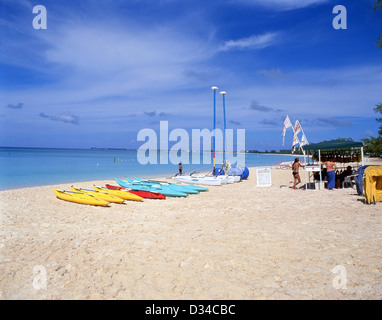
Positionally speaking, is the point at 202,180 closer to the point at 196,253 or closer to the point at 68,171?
the point at 196,253

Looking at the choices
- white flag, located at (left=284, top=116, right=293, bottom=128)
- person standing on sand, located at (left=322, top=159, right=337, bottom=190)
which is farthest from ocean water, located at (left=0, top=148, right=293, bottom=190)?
person standing on sand, located at (left=322, top=159, right=337, bottom=190)

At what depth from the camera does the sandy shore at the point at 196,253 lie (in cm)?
372

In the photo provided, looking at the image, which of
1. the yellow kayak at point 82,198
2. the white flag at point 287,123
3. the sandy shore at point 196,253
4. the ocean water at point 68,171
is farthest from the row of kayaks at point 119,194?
the ocean water at point 68,171

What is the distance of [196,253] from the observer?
5.04 metres

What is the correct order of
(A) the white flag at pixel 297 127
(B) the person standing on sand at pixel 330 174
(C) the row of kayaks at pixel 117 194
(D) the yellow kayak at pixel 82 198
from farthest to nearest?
1. (A) the white flag at pixel 297 127
2. (B) the person standing on sand at pixel 330 174
3. (C) the row of kayaks at pixel 117 194
4. (D) the yellow kayak at pixel 82 198

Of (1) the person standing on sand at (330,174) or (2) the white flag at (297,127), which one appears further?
(2) the white flag at (297,127)

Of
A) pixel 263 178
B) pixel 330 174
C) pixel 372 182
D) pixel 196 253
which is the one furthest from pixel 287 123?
pixel 196 253

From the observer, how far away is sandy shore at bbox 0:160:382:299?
3.72m

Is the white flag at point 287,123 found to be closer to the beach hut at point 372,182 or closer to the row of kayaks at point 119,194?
the row of kayaks at point 119,194

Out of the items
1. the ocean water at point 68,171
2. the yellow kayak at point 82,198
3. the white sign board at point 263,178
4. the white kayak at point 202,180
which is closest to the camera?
the yellow kayak at point 82,198

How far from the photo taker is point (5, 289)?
383 centimetres

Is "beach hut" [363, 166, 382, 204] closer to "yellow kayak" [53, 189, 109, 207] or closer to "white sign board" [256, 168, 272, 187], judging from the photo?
"white sign board" [256, 168, 272, 187]
